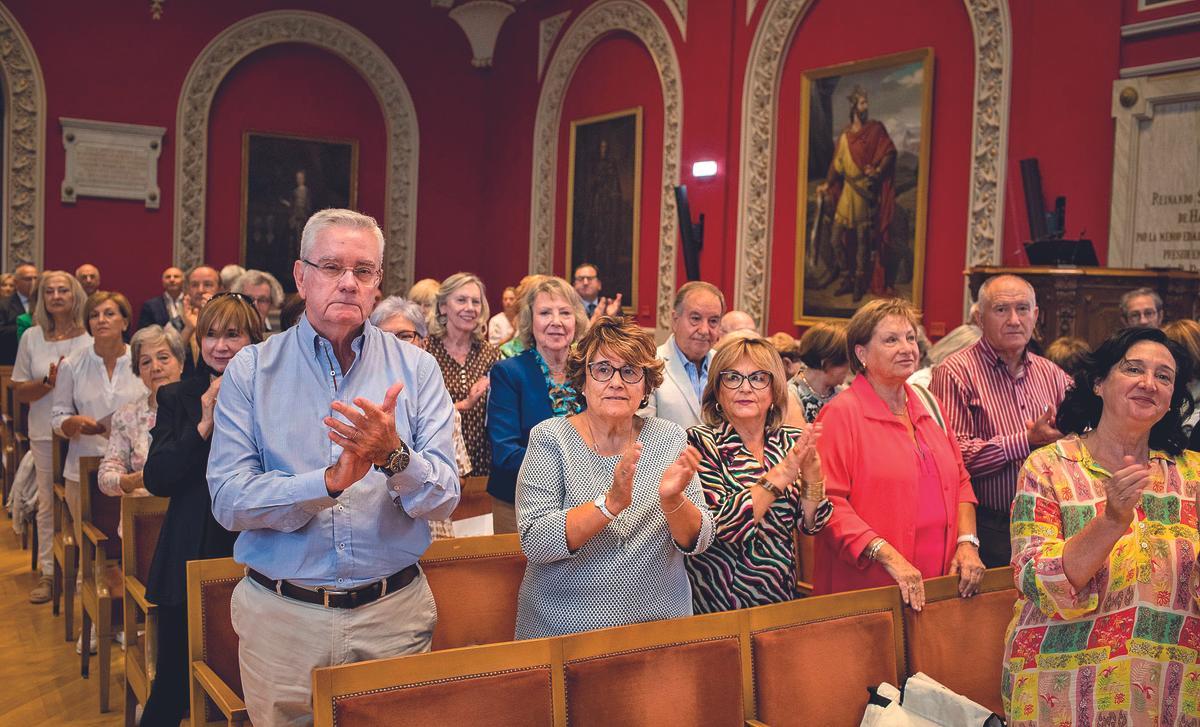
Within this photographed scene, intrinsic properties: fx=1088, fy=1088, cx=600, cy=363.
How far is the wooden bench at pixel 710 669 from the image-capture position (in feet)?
7.57

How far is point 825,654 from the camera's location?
9.52 feet

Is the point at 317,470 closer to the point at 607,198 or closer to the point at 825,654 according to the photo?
the point at 825,654

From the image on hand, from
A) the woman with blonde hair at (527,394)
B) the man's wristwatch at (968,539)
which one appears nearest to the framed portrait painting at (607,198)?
the woman with blonde hair at (527,394)

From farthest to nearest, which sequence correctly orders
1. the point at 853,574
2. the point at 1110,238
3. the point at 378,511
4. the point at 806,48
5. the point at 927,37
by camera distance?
the point at 806,48, the point at 927,37, the point at 1110,238, the point at 853,574, the point at 378,511

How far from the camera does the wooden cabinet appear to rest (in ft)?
19.3

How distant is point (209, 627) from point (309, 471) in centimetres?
101

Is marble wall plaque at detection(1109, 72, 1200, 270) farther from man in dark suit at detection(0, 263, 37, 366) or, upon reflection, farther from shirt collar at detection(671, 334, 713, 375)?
man in dark suit at detection(0, 263, 37, 366)

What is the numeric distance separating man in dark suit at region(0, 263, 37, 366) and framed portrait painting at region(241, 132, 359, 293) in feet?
9.15

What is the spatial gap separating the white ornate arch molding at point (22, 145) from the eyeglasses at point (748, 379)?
10270 mm

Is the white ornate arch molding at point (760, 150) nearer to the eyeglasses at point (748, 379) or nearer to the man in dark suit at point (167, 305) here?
the man in dark suit at point (167, 305)

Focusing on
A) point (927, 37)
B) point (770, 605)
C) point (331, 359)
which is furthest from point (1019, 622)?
point (927, 37)

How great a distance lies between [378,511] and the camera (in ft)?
7.72

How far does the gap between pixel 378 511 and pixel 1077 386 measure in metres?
1.76

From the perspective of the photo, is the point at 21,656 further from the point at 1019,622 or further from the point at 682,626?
the point at 1019,622
